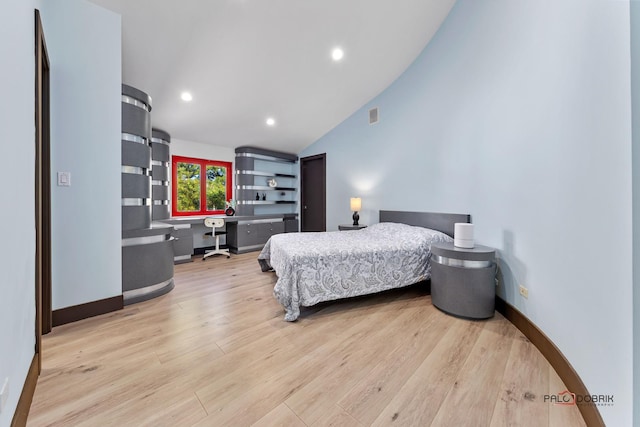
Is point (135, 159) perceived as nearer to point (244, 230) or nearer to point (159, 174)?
point (159, 174)

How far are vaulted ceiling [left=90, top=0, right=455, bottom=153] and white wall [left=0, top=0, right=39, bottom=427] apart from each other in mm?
1433

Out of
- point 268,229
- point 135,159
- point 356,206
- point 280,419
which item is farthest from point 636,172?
point 268,229

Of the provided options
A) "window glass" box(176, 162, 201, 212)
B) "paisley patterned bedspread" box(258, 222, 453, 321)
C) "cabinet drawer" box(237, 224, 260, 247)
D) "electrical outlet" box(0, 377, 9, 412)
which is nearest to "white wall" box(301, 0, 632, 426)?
"paisley patterned bedspread" box(258, 222, 453, 321)

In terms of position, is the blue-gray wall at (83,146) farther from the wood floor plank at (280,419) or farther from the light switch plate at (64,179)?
the wood floor plank at (280,419)

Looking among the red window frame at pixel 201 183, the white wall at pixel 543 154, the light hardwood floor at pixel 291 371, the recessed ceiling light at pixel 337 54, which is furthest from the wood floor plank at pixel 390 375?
the red window frame at pixel 201 183

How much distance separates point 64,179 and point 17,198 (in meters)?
1.18

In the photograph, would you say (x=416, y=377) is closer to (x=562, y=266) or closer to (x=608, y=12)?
(x=562, y=266)

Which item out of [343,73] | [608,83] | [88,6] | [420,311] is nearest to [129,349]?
[420,311]

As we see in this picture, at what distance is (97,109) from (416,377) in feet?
10.6

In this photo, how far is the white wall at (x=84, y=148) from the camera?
2.10m

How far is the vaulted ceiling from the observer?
2660 millimetres

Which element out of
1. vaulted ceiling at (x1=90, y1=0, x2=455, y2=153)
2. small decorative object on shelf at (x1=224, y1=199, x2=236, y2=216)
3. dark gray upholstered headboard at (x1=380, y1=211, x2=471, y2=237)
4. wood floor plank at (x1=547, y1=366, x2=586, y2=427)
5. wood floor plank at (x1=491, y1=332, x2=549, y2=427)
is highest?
vaulted ceiling at (x1=90, y1=0, x2=455, y2=153)

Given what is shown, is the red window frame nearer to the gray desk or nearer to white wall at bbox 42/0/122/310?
the gray desk

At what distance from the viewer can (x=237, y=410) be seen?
1.28 meters
